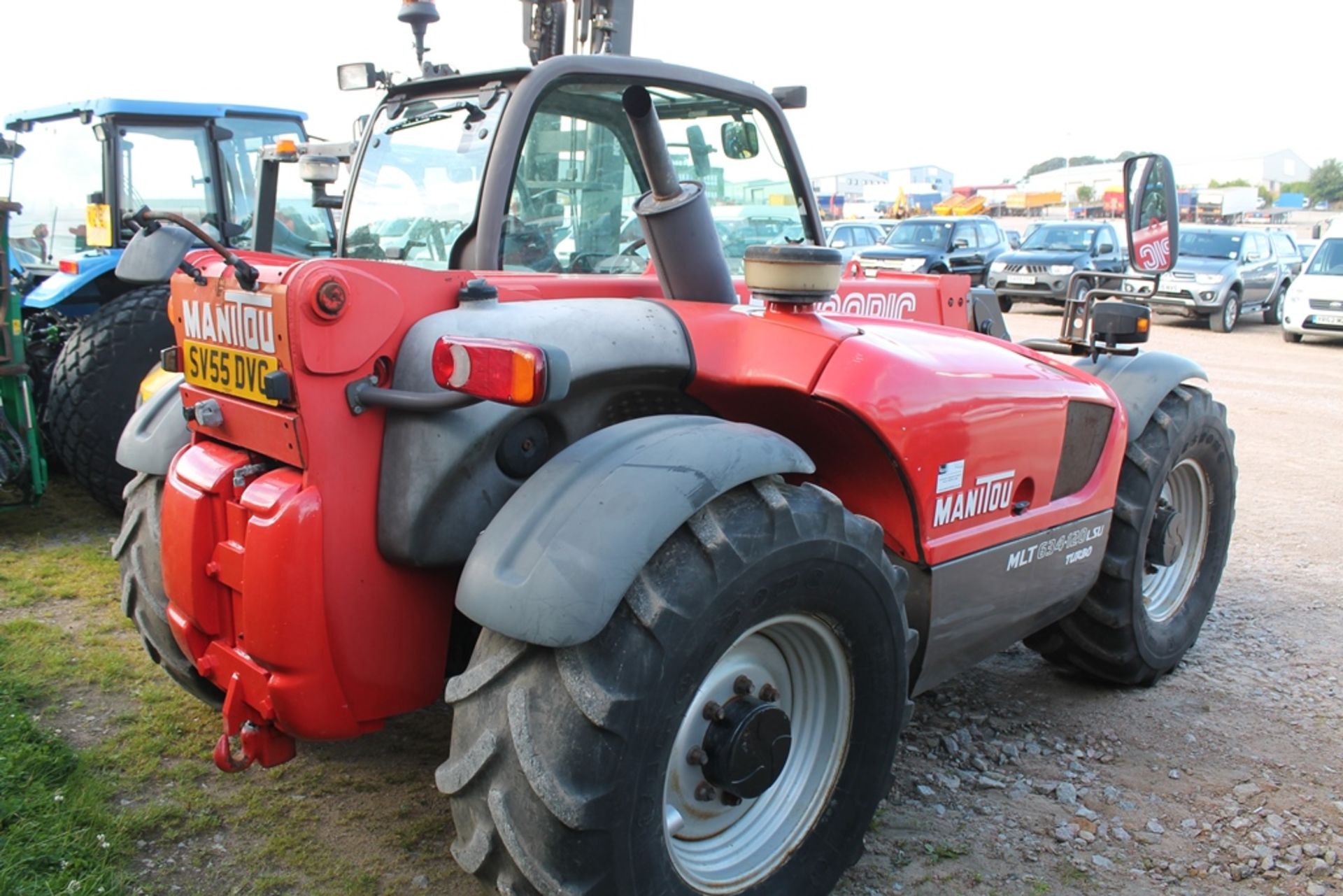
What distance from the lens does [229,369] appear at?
2.38m

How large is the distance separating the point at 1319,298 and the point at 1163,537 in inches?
580

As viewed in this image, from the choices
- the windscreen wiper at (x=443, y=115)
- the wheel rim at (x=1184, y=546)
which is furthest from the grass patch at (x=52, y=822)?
the wheel rim at (x=1184, y=546)

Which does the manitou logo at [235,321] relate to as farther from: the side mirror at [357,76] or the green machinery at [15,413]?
the green machinery at [15,413]

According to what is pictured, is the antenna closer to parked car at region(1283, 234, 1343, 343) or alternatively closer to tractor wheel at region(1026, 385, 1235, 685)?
tractor wheel at region(1026, 385, 1235, 685)

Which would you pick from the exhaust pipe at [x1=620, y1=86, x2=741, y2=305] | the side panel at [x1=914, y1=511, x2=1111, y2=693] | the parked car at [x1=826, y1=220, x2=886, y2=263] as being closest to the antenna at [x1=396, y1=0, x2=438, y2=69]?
the exhaust pipe at [x1=620, y1=86, x2=741, y2=305]

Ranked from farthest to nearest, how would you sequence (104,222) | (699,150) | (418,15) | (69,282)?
(104,222), (69,282), (418,15), (699,150)

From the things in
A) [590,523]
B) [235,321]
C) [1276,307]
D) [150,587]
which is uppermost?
[235,321]

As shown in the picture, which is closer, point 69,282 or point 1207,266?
point 69,282

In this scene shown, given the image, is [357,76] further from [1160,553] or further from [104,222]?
[104,222]

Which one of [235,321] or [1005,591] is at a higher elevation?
[235,321]

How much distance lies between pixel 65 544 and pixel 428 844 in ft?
12.6

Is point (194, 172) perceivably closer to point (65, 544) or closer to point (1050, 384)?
point (65, 544)

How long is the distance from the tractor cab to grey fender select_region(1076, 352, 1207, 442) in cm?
593

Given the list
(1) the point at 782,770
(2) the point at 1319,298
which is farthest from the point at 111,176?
(2) the point at 1319,298
